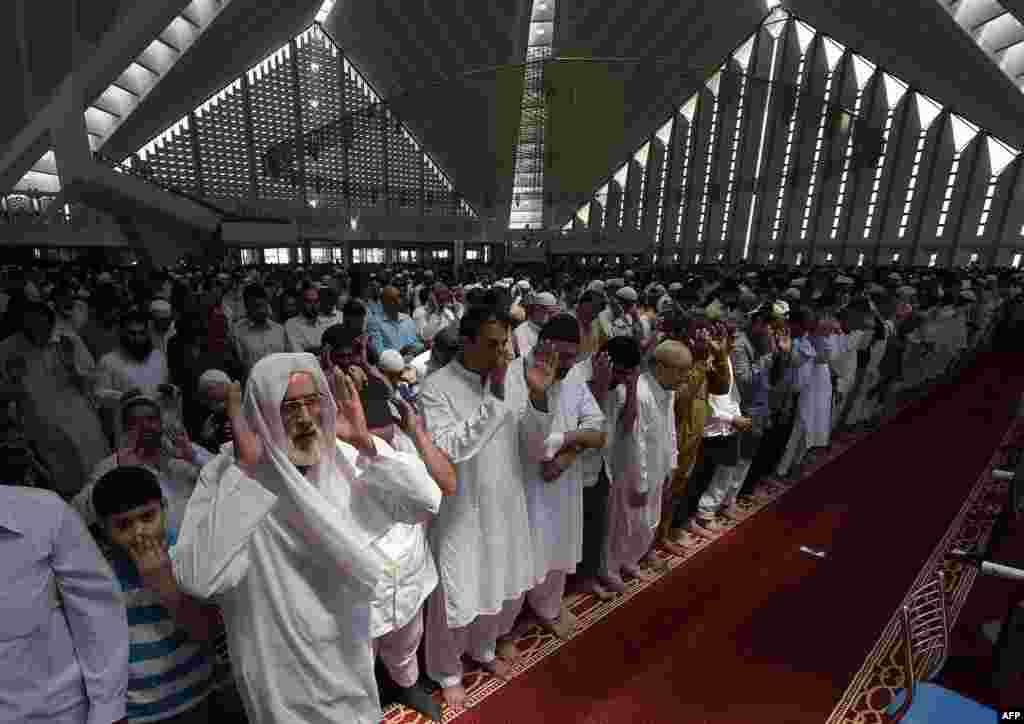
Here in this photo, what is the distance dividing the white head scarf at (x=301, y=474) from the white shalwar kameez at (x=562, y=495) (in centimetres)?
93

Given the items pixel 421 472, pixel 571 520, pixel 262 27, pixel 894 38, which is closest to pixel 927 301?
pixel 571 520

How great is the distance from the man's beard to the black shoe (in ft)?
4.16

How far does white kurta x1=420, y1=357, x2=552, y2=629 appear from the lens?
6.15 feet

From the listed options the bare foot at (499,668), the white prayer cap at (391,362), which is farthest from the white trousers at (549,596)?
the white prayer cap at (391,362)

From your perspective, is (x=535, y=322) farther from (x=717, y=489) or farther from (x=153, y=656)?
(x=153, y=656)

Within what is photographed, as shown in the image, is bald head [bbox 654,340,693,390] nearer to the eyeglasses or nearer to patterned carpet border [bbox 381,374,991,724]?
patterned carpet border [bbox 381,374,991,724]

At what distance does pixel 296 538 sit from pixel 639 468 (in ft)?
5.31

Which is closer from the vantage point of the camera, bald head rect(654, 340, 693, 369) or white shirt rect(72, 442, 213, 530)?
white shirt rect(72, 442, 213, 530)

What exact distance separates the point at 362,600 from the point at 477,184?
87.3 feet

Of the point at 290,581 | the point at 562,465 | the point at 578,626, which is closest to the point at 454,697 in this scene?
the point at 578,626

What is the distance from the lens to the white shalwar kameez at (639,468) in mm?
2426

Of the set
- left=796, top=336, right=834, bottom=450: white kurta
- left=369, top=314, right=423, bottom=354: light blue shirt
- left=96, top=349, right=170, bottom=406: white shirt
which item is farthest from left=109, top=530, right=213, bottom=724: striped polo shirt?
left=796, top=336, right=834, bottom=450: white kurta

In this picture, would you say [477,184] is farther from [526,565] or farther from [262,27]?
[526,565]

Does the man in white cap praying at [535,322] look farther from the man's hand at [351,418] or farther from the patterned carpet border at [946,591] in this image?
the patterned carpet border at [946,591]
